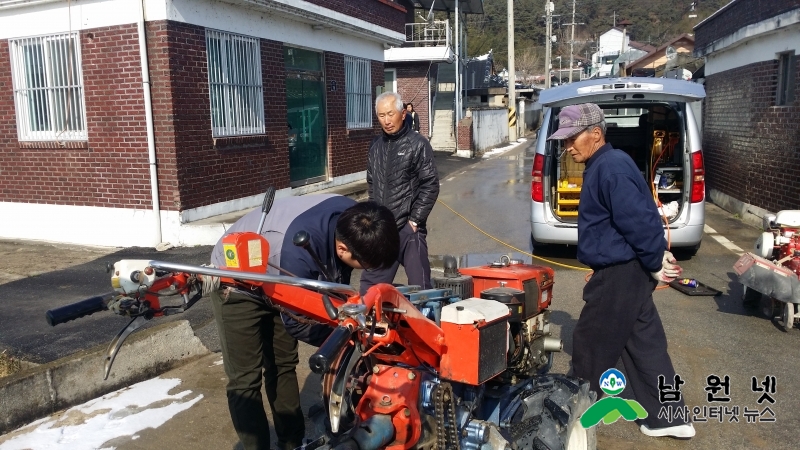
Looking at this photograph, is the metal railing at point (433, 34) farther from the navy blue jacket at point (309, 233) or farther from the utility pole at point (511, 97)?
the navy blue jacket at point (309, 233)

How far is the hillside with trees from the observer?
69.6 m

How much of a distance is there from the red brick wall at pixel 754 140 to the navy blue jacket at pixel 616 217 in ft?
22.1

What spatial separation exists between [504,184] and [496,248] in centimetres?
730

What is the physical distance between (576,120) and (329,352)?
2.31 meters

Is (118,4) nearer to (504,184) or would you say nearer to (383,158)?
(383,158)

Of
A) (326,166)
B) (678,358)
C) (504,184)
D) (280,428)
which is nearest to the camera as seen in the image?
(280,428)

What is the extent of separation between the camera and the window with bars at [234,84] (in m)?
9.90

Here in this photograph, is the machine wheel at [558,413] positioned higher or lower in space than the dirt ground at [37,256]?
higher

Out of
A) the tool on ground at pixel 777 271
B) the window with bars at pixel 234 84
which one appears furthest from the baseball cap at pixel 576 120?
the window with bars at pixel 234 84

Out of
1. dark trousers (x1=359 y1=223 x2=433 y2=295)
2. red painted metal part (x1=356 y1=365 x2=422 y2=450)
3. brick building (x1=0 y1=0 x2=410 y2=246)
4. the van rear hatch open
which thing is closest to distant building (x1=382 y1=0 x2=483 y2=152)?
brick building (x1=0 y1=0 x2=410 y2=246)

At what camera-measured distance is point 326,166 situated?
45.8 ft

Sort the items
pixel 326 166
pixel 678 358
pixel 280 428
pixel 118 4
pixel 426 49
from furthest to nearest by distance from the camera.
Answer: pixel 426 49, pixel 326 166, pixel 118 4, pixel 678 358, pixel 280 428

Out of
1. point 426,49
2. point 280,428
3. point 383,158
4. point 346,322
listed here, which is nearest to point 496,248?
point 383,158

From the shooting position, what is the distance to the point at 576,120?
150 inches
